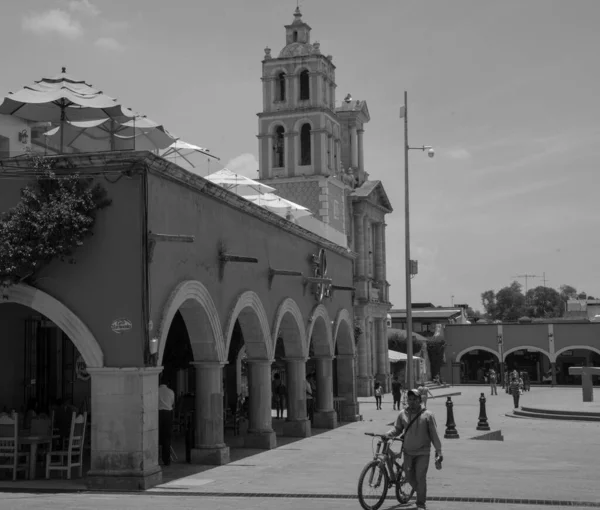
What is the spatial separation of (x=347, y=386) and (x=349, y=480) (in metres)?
13.9

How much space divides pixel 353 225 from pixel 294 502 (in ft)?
129

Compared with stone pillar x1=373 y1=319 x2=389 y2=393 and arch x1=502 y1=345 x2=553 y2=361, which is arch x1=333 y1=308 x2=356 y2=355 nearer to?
stone pillar x1=373 y1=319 x2=389 y2=393

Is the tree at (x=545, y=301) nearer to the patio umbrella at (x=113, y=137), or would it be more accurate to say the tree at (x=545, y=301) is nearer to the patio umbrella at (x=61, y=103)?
the patio umbrella at (x=113, y=137)

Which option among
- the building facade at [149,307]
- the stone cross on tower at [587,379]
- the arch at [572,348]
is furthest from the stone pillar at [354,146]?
the building facade at [149,307]

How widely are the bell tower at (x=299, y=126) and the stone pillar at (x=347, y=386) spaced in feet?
61.2

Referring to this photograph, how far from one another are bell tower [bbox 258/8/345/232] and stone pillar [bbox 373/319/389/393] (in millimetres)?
7968

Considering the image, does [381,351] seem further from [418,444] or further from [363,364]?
[418,444]

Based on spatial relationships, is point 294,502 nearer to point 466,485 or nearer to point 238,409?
point 466,485

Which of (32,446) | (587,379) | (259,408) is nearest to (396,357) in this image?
(587,379)

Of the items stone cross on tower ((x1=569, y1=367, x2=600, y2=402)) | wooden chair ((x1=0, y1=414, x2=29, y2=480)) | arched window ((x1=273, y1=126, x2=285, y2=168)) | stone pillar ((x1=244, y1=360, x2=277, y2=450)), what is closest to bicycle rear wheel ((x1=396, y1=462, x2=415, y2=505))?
wooden chair ((x1=0, y1=414, x2=29, y2=480))

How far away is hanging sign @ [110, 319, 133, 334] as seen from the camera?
14.2 meters

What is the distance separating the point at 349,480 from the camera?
14664 millimetres

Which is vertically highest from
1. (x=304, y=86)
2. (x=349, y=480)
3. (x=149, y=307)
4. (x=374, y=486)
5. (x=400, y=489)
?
(x=304, y=86)

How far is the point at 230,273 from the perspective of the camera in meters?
18.3
